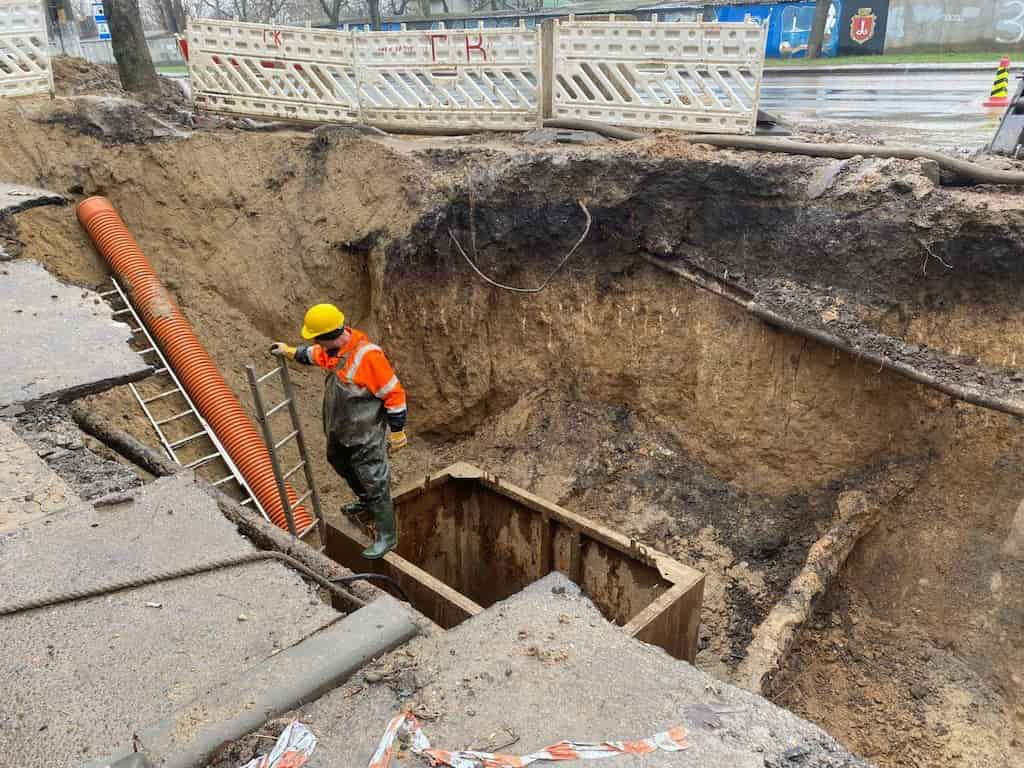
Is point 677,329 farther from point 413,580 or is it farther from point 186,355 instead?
point 186,355

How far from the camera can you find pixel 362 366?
4.90 m

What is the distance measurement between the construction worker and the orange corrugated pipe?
97cm

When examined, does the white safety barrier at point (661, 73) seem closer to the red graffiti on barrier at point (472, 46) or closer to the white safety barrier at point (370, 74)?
the white safety barrier at point (370, 74)

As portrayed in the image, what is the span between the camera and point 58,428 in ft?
11.8

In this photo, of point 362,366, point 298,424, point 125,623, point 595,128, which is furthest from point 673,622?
point 595,128

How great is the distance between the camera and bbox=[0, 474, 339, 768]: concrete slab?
83.1 inches

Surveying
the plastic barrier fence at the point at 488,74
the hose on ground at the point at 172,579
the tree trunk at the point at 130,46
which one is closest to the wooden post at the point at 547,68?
the plastic barrier fence at the point at 488,74

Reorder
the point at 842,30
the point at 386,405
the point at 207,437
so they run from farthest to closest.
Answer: the point at 842,30
the point at 207,437
the point at 386,405

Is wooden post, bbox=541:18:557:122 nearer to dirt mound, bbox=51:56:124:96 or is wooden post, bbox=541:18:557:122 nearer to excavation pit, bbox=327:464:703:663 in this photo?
excavation pit, bbox=327:464:703:663

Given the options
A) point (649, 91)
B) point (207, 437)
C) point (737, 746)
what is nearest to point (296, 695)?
point (737, 746)

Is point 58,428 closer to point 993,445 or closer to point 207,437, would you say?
point 207,437

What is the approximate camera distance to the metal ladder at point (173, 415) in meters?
6.34

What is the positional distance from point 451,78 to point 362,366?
515 cm

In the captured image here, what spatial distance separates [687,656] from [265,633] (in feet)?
13.0
